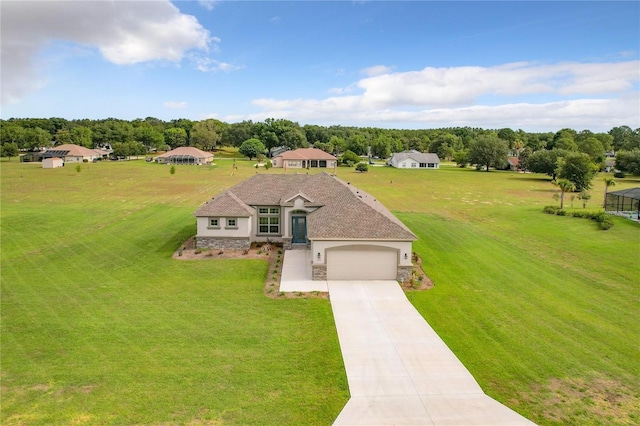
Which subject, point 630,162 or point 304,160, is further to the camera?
point 304,160

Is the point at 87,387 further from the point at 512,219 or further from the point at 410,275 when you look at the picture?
the point at 512,219

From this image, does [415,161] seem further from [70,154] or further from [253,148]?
[70,154]

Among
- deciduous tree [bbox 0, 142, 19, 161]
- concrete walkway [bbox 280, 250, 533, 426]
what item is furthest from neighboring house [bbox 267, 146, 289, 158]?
concrete walkway [bbox 280, 250, 533, 426]

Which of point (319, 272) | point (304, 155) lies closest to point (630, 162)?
point (304, 155)

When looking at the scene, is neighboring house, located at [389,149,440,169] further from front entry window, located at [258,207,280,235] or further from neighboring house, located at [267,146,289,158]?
front entry window, located at [258,207,280,235]

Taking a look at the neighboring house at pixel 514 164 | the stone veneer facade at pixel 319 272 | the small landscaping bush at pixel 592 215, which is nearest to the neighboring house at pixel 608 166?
the neighboring house at pixel 514 164

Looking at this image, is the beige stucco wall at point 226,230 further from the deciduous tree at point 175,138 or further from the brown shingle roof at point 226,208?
the deciduous tree at point 175,138
